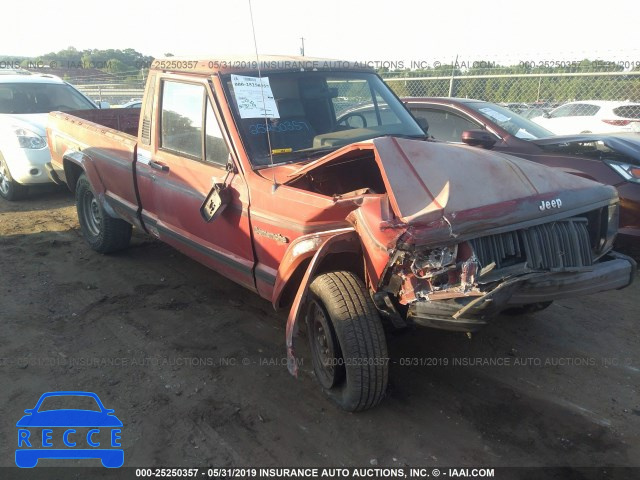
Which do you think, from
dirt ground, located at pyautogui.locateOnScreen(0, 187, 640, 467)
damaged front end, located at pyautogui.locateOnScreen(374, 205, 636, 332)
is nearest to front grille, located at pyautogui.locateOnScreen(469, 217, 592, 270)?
damaged front end, located at pyautogui.locateOnScreen(374, 205, 636, 332)

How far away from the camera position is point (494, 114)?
20.6 ft

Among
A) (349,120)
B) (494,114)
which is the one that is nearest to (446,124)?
(494,114)

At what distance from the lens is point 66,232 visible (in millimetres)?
6523

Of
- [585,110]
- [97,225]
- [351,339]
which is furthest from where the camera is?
[585,110]

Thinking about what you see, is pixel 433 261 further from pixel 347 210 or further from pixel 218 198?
pixel 218 198

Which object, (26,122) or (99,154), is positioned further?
(26,122)

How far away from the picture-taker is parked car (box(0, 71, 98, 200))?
7.51m

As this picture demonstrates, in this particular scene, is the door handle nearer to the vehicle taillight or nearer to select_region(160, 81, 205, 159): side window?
select_region(160, 81, 205, 159): side window

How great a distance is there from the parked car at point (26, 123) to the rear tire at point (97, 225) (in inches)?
89.4

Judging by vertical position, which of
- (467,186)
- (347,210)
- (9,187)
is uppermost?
(467,186)

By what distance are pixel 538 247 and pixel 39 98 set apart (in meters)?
8.53

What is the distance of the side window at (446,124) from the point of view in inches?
251

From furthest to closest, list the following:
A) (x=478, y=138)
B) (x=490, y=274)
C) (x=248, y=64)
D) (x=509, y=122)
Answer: (x=509, y=122) → (x=478, y=138) → (x=248, y=64) → (x=490, y=274)

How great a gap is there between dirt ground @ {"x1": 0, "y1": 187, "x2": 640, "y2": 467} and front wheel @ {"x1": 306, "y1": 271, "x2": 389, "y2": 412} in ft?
0.69
